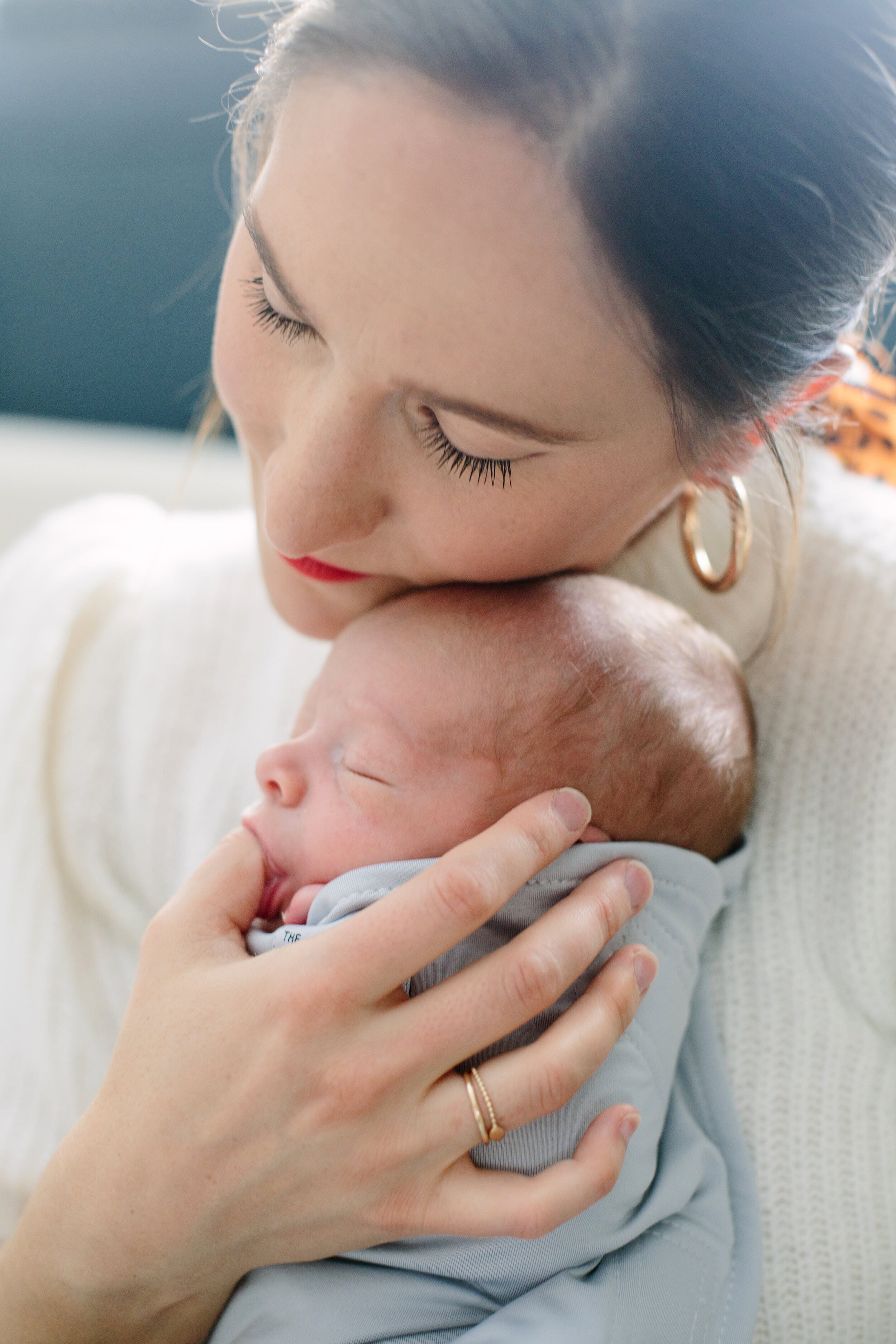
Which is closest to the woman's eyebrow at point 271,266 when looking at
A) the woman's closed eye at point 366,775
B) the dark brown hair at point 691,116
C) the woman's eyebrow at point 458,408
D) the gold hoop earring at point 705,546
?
the woman's eyebrow at point 458,408

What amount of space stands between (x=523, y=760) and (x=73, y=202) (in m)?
1.88

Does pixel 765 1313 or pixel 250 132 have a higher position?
pixel 250 132

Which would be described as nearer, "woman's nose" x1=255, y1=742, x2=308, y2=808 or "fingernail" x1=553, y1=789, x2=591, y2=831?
"fingernail" x1=553, y1=789, x2=591, y2=831

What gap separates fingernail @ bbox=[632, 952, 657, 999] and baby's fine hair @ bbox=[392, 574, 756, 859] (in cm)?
10

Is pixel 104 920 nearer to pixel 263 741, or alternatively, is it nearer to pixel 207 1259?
pixel 263 741

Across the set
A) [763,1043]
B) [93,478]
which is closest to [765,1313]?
[763,1043]

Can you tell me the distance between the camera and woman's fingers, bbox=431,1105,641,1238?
66cm

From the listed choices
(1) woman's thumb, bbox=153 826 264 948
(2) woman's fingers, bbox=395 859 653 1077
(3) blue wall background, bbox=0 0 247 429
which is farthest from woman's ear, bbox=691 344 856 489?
(3) blue wall background, bbox=0 0 247 429

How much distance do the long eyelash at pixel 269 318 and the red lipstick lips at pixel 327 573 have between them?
0.20m

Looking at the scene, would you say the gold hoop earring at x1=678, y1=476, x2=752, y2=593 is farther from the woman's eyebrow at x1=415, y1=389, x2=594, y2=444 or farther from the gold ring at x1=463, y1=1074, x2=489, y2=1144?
the gold ring at x1=463, y1=1074, x2=489, y2=1144

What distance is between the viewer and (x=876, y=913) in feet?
3.03

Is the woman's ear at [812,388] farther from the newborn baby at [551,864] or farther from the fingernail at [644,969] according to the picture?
the fingernail at [644,969]

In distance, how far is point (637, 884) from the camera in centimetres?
76

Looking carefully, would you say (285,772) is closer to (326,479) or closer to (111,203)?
(326,479)
